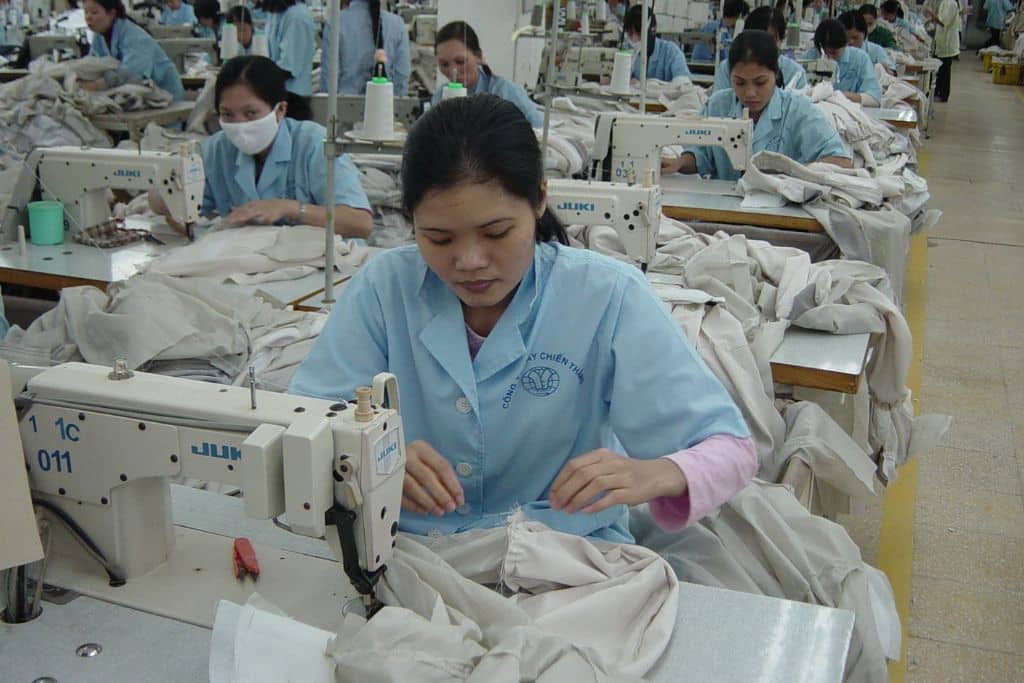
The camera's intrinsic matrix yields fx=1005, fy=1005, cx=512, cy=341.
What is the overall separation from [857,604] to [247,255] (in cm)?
185

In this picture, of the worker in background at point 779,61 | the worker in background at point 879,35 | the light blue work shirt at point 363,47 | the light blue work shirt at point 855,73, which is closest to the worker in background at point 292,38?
the light blue work shirt at point 363,47

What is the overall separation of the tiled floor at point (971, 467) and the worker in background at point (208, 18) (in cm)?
559

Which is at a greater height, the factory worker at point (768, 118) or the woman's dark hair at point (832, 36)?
the woman's dark hair at point (832, 36)

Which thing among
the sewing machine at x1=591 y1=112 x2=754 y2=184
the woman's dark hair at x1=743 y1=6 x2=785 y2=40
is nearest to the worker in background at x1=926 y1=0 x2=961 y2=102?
the woman's dark hair at x1=743 y1=6 x2=785 y2=40

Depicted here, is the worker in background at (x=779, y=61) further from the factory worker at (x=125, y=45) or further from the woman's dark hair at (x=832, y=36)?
the factory worker at (x=125, y=45)

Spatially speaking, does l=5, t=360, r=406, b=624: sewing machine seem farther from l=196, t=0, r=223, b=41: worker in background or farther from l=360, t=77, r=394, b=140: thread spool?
l=196, t=0, r=223, b=41: worker in background

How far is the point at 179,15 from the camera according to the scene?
8.46 meters

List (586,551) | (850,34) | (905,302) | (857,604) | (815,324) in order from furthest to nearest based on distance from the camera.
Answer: (850,34), (905,302), (815,324), (857,604), (586,551)

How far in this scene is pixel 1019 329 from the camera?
4910 millimetres

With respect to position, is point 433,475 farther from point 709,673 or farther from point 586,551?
point 709,673

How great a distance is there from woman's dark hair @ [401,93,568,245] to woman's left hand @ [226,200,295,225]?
5.41ft

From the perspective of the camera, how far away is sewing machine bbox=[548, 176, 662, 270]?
254cm

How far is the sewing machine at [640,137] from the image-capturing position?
3.36m

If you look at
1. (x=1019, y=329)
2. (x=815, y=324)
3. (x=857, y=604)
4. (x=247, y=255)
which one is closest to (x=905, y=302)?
(x=1019, y=329)
